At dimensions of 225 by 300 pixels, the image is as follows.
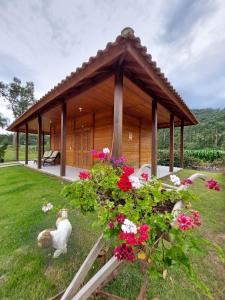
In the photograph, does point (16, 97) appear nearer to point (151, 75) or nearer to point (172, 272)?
point (151, 75)

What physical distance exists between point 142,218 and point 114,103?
110 inches

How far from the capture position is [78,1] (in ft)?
23.6

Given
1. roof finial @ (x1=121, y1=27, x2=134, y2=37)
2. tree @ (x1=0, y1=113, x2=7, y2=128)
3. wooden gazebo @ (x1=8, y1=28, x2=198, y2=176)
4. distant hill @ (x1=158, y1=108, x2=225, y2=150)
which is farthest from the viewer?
tree @ (x1=0, y1=113, x2=7, y2=128)

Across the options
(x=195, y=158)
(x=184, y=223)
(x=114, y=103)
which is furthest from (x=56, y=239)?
(x=195, y=158)

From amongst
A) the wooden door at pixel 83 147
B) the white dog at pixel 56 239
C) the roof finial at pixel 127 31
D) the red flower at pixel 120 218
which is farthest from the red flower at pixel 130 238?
the wooden door at pixel 83 147

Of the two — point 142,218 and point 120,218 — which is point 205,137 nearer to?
point 142,218

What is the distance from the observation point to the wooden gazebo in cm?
292

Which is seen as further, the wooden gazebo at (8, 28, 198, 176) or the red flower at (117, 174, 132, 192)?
the wooden gazebo at (8, 28, 198, 176)

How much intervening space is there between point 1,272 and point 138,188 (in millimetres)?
1811

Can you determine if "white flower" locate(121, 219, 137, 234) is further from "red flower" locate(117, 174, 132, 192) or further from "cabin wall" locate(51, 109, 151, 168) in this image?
"cabin wall" locate(51, 109, 151, 168)

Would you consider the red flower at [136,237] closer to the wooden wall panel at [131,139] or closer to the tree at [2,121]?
the wooden wall panel at [131,139]

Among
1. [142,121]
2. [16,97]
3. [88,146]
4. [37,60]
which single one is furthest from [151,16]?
[16,97]

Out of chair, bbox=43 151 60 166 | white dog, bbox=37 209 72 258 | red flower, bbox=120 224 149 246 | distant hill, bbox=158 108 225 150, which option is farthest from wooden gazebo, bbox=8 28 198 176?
distant hill, bbox=158 108 225 150

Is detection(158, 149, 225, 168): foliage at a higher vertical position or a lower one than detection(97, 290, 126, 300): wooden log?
higher
